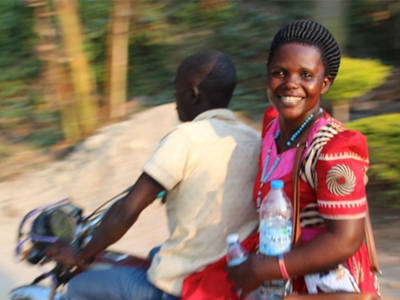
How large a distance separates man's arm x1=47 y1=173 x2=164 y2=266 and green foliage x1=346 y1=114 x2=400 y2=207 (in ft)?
8.72

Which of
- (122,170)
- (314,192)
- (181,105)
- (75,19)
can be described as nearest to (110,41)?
(75,19)

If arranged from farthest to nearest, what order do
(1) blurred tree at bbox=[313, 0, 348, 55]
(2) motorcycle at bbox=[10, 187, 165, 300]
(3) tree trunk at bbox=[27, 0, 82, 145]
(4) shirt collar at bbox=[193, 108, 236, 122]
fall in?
(3) tree trunk at bbox=[27, 0, 82, 145]
(1) blurred tree at bbox=[313, 0, 348, 55]
(2) motorcycle at bbox=[10, 187, 165, 300]
(4) shirt collar at bbox=[193, 108, 236, 122]

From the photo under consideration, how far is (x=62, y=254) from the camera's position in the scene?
2342 mm

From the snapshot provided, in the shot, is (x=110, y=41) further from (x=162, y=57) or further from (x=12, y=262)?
(x=12, y=262)

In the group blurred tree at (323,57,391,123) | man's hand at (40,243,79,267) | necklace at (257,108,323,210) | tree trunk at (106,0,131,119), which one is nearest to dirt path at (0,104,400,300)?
tree trunk at (106,0,131,119)

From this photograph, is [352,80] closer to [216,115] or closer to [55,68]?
[216,115]

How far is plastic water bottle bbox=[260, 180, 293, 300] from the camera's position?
5.98ft

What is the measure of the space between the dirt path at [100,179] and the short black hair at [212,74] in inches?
110

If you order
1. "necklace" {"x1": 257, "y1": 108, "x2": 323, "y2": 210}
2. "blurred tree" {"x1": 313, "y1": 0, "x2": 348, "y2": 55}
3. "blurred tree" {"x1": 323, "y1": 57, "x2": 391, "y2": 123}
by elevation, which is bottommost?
"blurred tree" {"x1": 323, "y1": 57, "x2": 391, "y2": 123}

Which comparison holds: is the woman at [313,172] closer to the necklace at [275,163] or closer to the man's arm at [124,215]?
the necklace at [275,163]

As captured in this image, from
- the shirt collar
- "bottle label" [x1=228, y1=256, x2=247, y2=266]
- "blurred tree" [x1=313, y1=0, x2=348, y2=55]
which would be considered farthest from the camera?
"blurred tree" [x1=313, y1=0, x2=348, y2=55]

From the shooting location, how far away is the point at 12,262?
488 centimetres

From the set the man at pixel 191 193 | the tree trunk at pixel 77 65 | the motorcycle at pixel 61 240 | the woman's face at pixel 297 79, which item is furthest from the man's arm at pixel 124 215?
the tree trunk at pixel 77 65

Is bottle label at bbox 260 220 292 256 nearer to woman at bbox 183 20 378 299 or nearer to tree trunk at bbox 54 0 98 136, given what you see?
woman at bbox 183 20 378 299
